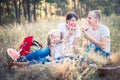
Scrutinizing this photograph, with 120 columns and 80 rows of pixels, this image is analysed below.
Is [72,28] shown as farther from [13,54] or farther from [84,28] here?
[13,54]

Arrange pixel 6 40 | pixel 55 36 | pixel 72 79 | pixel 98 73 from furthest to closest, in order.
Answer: pixel 6 40
pixel 55 36
pixel 98 73
pixel 72 79

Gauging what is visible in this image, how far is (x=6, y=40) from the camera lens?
7477 millimetres

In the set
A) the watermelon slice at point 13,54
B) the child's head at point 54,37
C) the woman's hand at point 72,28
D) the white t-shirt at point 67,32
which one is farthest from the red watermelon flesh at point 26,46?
the woman's hand at point 72,28

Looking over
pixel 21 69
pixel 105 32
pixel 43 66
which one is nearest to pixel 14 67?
pixel 21 69

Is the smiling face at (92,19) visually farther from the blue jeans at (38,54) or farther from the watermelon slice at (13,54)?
the watermelon slice at (13,54)

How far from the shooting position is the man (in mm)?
5453

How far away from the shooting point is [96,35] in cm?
563

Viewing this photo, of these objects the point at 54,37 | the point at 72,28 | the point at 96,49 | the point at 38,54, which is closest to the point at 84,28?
the point at 72,28

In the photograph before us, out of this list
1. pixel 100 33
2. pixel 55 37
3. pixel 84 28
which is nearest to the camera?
pixel 55 37

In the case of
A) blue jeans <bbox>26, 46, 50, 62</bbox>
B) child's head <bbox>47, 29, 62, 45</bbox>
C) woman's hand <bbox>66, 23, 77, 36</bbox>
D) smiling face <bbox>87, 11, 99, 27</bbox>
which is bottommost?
blue jeans <bbox>26, 46, 50, 62</bbox>

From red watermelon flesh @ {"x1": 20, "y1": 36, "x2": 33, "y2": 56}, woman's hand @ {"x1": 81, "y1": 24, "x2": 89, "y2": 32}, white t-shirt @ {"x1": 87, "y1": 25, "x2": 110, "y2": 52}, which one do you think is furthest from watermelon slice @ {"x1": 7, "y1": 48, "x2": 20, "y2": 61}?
white t-shirt @ {"x1": 87, "y1": 25, "x2": 110, "y2": 52}

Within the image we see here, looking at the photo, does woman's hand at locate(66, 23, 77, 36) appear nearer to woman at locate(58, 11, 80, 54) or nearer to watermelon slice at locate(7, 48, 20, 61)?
woman at locate(58, 11, 80, 54)

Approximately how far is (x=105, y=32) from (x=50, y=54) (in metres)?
1.07

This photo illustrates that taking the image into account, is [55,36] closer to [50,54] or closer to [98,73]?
[50,54]
